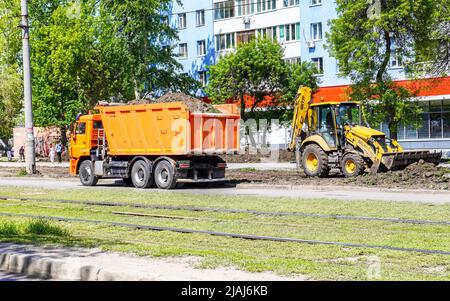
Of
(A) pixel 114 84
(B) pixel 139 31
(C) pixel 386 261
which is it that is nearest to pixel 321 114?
(C) pixel 386 261

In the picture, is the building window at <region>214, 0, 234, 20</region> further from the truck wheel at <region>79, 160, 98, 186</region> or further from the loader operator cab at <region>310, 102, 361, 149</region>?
the truck wheel at <region>79, 160, 98, 186</region>

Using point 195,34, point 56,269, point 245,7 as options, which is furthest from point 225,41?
point 56,269

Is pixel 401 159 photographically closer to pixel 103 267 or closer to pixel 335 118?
pixel 335 118

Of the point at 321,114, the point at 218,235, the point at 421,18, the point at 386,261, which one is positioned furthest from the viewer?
the point at 421,18

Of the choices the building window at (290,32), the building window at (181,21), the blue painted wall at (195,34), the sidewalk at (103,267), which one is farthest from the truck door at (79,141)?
→ the building window at (181,21)

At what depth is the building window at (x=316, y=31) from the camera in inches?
2122

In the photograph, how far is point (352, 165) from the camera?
80.0ft

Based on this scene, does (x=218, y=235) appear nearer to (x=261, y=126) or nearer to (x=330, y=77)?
(x=261, y=126)

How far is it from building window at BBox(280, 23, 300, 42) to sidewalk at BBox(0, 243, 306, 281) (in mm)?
48708

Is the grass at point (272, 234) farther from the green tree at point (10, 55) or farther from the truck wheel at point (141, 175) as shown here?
the green tree at point (10, 55)

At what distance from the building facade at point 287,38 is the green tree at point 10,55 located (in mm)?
16312

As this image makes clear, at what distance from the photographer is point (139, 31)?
49719mm
